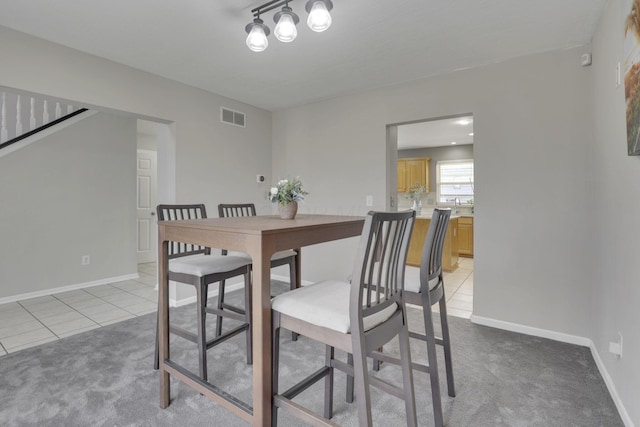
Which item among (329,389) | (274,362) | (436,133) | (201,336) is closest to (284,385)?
(329,389)

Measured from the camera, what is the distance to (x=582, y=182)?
248cm

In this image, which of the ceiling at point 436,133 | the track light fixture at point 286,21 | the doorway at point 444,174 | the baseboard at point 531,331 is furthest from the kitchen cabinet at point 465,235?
the track light fixture at point 286,21

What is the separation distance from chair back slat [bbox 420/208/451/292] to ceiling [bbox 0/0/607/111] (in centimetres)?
140

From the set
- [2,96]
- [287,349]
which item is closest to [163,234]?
[287,349]

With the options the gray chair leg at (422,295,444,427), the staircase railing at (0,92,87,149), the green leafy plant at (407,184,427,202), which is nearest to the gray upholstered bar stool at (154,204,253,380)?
the gray chair leg at (422,295,444,427)

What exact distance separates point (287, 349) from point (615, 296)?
209 cm

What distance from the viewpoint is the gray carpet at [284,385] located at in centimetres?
162

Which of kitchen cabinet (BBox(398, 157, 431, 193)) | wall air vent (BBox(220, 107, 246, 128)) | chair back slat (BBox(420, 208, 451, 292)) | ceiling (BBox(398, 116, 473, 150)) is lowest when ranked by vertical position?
chair back slat (BBox(420, 208, 451, 292))

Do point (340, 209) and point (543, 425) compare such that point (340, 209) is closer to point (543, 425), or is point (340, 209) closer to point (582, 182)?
point (582, 182)

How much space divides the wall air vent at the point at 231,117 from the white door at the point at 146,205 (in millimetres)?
2493

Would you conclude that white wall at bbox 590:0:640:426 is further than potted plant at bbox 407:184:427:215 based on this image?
No

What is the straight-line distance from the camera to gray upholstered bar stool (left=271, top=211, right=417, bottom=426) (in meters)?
1.13

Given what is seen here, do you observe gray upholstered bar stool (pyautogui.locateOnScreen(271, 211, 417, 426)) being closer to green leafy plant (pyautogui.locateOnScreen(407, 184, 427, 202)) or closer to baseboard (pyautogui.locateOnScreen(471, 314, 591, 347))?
baseboard (pyautogui.locateOnScreen(471, 314, 591, 347))

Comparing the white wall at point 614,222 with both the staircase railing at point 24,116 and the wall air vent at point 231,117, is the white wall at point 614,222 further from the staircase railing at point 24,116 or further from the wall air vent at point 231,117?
the staircase railing at point 24,116
